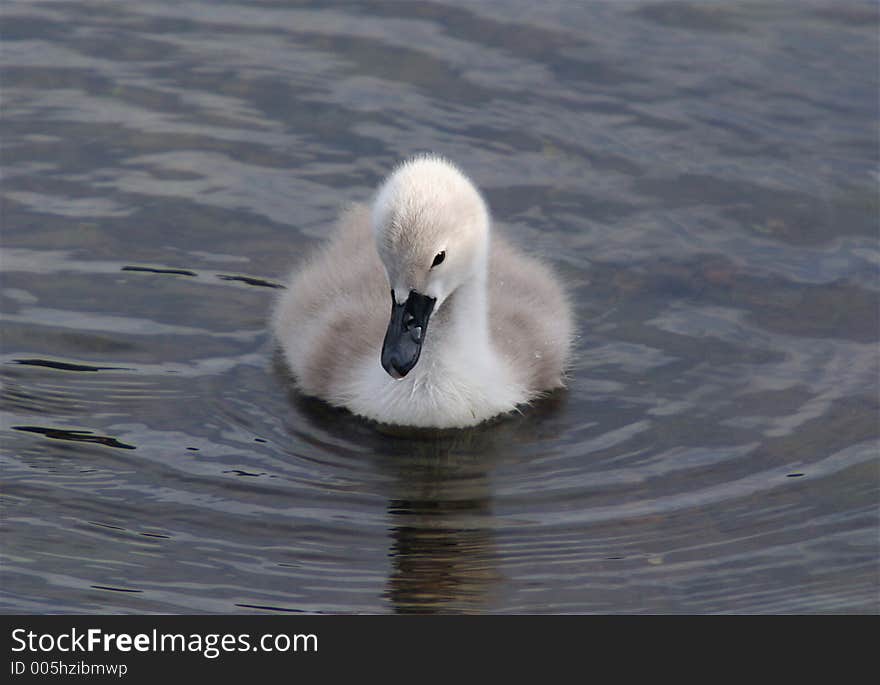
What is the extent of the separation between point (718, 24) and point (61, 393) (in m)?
5.16

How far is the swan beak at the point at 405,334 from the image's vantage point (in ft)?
20.7

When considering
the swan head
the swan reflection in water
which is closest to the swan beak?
the swan head

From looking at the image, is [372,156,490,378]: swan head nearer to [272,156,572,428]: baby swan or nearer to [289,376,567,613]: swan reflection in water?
[272,156,572,428]: baby swan

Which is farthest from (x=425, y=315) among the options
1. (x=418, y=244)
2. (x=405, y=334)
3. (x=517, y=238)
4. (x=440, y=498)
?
(x=517, y=238)

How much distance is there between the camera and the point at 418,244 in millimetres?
6203

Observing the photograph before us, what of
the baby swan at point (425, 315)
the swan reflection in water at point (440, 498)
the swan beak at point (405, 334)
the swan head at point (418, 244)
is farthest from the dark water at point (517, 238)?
the swan head at point (418, 244)

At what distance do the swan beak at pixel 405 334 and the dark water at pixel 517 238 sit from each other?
0.46 metres

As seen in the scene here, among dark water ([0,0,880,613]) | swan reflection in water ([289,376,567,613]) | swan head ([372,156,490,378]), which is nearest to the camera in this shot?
swan reflection in water ([289,376,567,613])

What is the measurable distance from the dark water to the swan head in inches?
22.1

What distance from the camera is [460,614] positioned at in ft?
18.4

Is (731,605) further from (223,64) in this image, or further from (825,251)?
(223,64)

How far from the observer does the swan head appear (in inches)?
245
